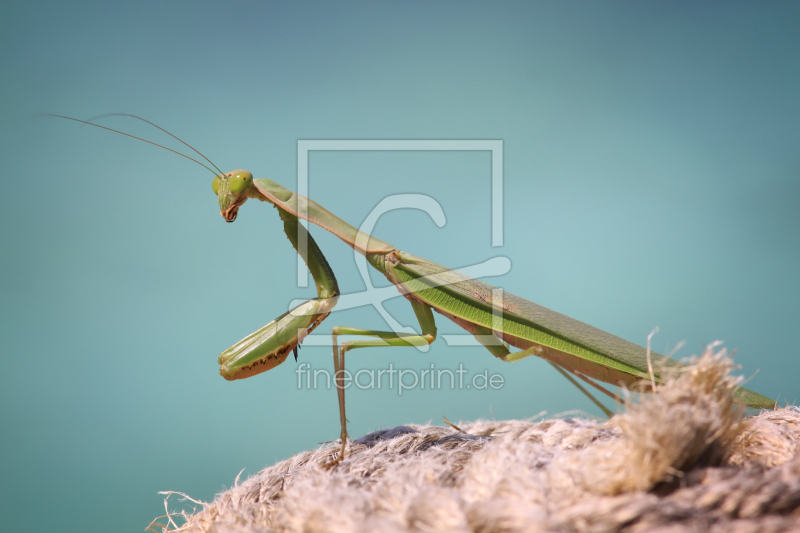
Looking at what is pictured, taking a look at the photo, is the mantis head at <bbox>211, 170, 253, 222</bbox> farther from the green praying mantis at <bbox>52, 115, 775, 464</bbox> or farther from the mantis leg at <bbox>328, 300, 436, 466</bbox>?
the mantis leg at <bbox>328, 300, 436, 466</bbox>

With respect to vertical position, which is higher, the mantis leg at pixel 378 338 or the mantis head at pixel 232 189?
the mantis head at pixel 232 189

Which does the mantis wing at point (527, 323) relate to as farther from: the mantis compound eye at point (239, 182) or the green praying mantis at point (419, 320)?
the mantis compound eye at point (239, 182)

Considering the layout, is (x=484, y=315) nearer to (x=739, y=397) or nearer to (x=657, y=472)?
(x=739, y=397)

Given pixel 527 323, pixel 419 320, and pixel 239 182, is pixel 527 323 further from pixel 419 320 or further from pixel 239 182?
pixel 239 182

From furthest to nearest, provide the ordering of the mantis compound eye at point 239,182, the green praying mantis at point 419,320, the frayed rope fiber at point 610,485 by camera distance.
Answer: the mantis compound eye at point 239,182 < the green praying mantis at point 419,320 < the frayed rope fiber at point 610,485

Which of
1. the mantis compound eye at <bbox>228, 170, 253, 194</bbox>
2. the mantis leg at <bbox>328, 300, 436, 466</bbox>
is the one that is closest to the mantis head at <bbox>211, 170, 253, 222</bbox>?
the mantis compound eye at <bbox>228, 170, 253, 194</bbox>

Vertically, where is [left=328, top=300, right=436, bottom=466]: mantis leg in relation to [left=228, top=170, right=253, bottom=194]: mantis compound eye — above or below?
below

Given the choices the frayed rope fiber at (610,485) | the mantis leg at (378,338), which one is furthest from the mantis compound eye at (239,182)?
the frayed rope fiber at (610,485)
